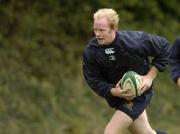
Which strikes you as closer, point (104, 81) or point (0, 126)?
point (104, 81)

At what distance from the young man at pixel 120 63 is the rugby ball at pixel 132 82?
63 mm

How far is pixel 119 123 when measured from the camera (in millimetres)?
8984

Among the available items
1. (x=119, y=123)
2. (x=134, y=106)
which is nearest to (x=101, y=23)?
(x=134, y=106)

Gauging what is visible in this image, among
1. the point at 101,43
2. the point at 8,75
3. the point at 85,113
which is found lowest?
the point at 85,113

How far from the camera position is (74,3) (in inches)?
587

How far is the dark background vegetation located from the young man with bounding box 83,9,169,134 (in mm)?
3706

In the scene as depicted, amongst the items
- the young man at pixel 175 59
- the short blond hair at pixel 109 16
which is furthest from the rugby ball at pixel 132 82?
the young man at pixel 175 59

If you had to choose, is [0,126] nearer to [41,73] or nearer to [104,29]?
[41,73]

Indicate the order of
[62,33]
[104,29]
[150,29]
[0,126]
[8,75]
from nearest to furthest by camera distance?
1. [104,29]
2. [0,126]
3. [8,75]
4. [62,33]
5. [150,29]

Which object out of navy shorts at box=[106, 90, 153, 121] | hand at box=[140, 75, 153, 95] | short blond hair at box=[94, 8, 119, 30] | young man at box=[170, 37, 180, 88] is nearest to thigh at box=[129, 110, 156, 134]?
navy shorts at box=[106, 90, 153, 121]

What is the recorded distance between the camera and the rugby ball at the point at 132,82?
8.77m

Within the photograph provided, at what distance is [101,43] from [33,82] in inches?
191

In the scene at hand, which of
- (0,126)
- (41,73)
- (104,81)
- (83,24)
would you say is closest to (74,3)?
(83,24)

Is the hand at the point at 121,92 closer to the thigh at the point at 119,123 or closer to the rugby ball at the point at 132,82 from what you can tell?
the rugby ball at the point at 132,82
